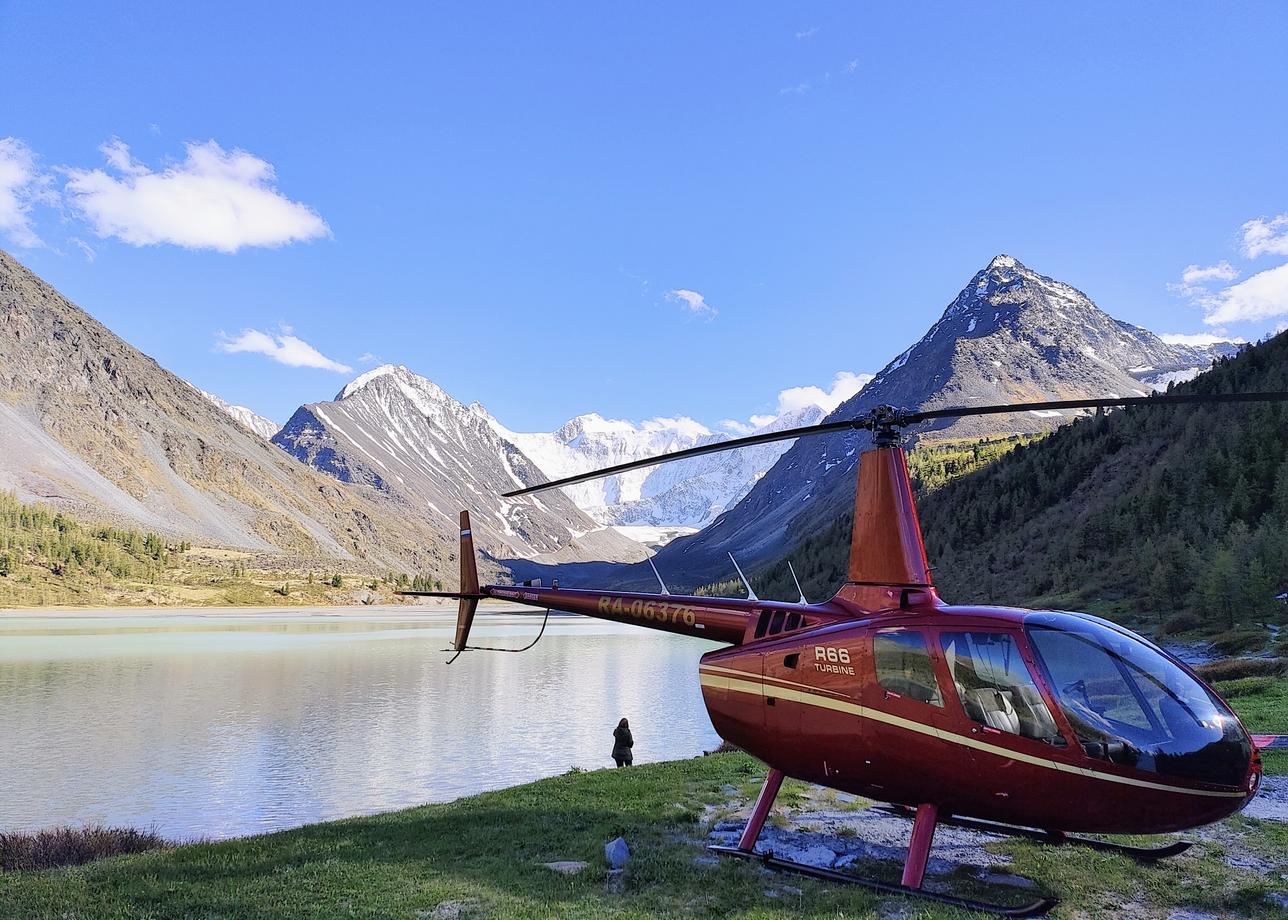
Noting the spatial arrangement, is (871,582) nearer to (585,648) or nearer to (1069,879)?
(1069,879)

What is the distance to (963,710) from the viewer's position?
7969 mm

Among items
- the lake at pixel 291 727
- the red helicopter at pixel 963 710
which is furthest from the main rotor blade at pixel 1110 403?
the lake at pixel 291 727

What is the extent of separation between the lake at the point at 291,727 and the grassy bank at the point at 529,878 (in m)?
8.05

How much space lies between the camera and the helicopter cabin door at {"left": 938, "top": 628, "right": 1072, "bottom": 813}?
7.59 meters

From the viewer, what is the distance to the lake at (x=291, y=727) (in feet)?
64.7

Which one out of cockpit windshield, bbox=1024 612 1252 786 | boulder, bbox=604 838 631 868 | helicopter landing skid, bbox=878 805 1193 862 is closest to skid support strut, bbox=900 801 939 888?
helicopter landing skid, bbox=878 805 1193 862

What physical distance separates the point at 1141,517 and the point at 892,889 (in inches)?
2974

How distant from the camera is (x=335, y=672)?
4969 centimetres

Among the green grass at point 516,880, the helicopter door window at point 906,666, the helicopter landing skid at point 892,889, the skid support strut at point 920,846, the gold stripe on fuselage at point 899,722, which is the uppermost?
the helicopter door window at point 906,666

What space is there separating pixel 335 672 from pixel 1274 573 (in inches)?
2048

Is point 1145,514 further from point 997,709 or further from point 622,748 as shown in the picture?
point 997,709

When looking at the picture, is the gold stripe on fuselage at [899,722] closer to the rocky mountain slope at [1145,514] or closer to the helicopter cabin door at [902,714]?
the helicopter cabin door at [902,714]

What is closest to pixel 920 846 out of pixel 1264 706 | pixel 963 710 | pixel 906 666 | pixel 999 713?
pixel 963 710

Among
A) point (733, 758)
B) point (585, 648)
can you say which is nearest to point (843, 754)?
point (733, 758)
